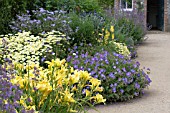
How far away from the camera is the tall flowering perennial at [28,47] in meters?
5.71

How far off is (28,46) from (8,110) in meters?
3.92

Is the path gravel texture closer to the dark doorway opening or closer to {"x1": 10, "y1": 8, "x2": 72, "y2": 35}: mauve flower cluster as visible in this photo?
{"x1": 10, "y1": 8, "x2": 72, "y2": 35}: mauve flower cluster

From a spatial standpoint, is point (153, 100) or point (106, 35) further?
point (106, 35)

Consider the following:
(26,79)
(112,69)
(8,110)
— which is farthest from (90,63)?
(8,110)

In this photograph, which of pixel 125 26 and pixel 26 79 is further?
pixel 125 26

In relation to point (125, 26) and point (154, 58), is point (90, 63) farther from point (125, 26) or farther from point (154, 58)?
point (125, 26)

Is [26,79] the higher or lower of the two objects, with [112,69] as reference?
higher

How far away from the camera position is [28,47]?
237 inches

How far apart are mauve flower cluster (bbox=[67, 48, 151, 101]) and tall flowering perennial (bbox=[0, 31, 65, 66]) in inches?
20.3

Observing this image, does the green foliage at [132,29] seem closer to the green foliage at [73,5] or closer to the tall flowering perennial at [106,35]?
the green foliage at [73,5]

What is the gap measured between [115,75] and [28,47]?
1516 millimetres

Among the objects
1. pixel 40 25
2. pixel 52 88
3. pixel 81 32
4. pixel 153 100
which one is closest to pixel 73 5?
pixel 81 32

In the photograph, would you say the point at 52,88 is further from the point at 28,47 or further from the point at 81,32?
the point at 81,32

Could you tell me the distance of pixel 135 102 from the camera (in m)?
5.21
